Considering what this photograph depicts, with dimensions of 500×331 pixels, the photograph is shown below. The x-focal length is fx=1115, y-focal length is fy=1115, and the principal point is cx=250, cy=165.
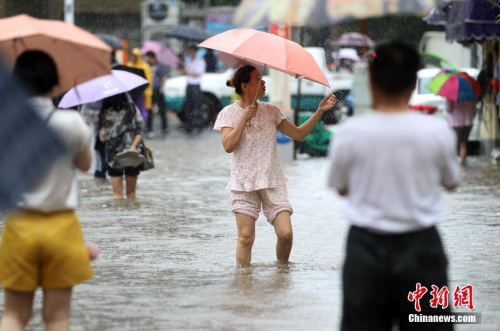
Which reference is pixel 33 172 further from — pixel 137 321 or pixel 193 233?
pixel 193 233

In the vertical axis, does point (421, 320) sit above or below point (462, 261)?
above

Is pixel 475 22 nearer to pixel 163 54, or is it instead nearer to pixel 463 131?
pixel 463 131

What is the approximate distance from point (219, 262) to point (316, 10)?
3.66 m

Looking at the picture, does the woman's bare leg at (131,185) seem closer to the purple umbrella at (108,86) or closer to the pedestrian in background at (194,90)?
the purple umbrella at (108,86)

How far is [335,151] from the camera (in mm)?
4645

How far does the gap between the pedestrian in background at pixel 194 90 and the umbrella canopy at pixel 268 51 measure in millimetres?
17916

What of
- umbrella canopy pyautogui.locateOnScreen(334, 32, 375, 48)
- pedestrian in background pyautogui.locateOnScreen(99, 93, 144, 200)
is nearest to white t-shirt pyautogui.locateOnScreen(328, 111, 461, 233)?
umbrella canopy pyautogui.locateOnScreen(334, 32, 375, 48)

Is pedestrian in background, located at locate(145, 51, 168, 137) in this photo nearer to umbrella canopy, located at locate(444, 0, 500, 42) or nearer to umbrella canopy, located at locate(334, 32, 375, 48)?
umbrella canopy, located at locate(334, 32, 375, 48)

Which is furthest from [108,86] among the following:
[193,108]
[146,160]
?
[193,108]

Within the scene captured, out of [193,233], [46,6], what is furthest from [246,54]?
[46,6]

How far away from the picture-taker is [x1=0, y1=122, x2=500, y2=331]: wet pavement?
6.96 metres

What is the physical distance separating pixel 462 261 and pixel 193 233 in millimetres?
2926

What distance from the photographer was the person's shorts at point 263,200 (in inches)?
327

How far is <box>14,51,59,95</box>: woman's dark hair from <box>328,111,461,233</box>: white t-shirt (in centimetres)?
146
